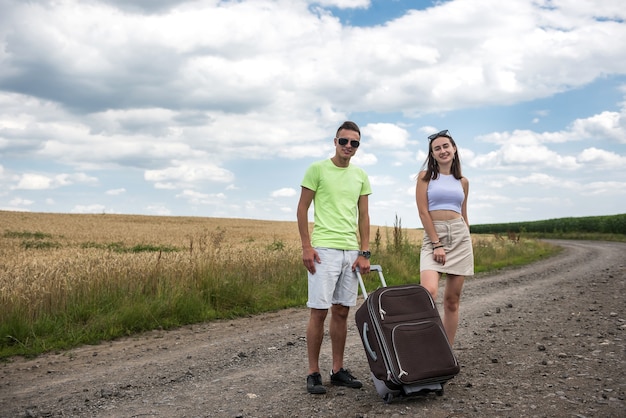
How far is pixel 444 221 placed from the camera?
5562 millimetres

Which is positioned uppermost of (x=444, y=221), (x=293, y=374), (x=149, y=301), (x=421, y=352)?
(x=444, y=221)

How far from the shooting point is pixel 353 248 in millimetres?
5277

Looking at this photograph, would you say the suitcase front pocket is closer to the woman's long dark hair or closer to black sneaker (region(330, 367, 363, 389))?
black sneaker (region(330, 367, 363, 389))

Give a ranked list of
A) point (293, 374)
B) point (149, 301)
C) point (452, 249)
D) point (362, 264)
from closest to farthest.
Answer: point (362, 264) → point (452, 249) → point (293, 374) → point (149, 301)

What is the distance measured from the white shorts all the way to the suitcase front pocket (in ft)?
2.07

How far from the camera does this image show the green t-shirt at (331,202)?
5.15 meters

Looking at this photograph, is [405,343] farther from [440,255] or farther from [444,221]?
[444,221]

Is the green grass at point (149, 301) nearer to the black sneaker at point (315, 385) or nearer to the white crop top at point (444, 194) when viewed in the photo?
the black sneaker at point (315, 385)

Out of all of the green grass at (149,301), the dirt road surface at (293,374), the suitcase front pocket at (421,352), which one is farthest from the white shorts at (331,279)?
the green grass at (149,301)

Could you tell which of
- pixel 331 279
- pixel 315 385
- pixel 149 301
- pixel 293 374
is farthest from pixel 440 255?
pixel 149 301

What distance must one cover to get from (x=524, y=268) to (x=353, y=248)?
16.5m

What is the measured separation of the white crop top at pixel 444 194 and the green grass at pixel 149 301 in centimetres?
569

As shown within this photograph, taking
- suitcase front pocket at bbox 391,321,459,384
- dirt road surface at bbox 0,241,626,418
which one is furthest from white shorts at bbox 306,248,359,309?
dirt road surface at bbox 0,241,626,418

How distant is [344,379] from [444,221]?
1.85 m
